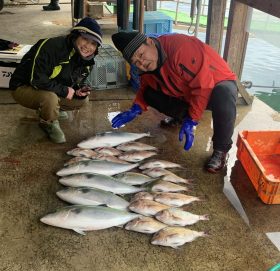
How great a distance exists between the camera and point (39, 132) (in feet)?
11.6

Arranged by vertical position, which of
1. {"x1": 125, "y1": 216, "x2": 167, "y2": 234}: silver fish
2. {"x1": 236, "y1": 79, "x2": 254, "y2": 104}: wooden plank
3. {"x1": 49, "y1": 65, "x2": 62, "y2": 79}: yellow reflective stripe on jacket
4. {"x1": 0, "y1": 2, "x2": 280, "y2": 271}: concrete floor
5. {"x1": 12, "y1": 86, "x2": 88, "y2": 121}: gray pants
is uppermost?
{"x1": 49, "y1": 65, "x2": 62, "y2": 79}: yellow reflective stripe on jacket

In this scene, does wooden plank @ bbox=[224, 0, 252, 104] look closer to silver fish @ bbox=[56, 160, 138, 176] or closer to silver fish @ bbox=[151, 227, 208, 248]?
silver fish @ bbox=[56, 160, 138, 176]

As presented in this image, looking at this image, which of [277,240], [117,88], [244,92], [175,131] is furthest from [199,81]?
[117,88]

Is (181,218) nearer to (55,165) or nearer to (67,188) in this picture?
(67,188)

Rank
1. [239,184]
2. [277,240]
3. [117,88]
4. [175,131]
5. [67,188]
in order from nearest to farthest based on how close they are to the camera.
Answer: [277,240], [67,188], [239,184], [175,131], [117,88]

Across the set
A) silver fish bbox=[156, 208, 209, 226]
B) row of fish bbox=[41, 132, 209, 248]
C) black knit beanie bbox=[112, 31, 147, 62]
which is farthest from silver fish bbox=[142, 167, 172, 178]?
black knit beanie bbox=[112, 31, 147, 62]

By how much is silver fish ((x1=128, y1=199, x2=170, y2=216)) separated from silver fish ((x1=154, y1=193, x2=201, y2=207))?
0.07 meters

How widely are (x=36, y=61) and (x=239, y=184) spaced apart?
2.15 metres

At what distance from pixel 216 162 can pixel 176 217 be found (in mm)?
873

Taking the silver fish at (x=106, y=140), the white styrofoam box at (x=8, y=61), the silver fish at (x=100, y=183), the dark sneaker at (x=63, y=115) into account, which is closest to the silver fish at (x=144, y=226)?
the silver fish at (x=100, y=183)

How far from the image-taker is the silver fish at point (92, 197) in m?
2.41

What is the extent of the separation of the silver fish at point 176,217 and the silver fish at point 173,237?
7 centimetres

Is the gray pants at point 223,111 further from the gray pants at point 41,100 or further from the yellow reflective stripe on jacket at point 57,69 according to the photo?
the gray pants at point 41,100

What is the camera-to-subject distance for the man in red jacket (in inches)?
111
